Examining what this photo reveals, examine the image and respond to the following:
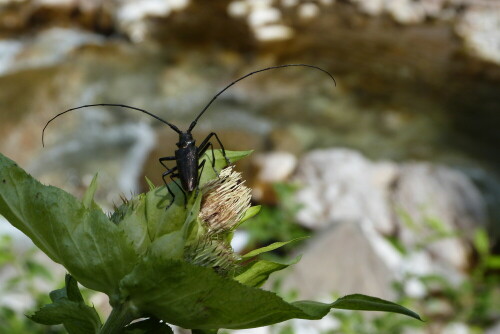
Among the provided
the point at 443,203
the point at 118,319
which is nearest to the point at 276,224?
the point at 118,319

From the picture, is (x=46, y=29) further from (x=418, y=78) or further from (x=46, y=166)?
(x=418, y=78)

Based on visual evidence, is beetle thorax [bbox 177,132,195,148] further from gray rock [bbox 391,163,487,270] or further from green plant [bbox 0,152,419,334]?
gray rock [bbox 391,163,487,270]

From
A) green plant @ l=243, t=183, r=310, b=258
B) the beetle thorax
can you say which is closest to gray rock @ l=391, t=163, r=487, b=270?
green plant @ l=243, t=183, r=310, b=258

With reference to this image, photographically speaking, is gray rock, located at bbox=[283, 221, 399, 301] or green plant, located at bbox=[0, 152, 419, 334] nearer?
green plant, located at bbox=[0, 152, 419, 334]

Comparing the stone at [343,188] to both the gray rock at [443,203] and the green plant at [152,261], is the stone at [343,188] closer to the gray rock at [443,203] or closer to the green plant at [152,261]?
the gray rock at [443,203]

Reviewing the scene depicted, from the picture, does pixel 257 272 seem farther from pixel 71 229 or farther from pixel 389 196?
pixel 389 196

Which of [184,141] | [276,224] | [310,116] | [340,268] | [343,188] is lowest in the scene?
[184,141]
